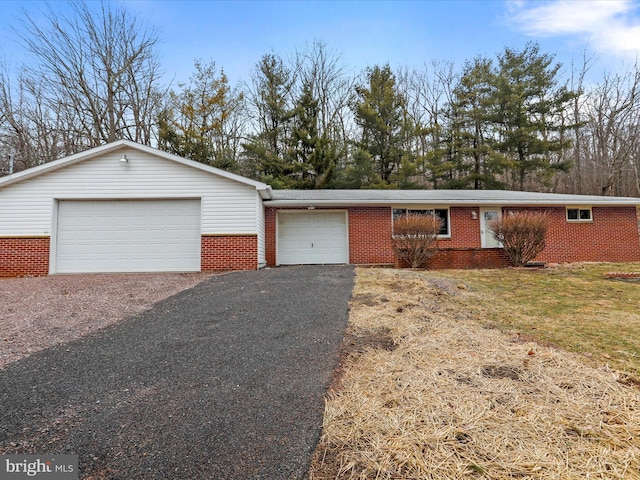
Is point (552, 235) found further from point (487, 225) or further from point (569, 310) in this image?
point (569, 310)

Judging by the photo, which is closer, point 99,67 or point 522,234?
point 522,234

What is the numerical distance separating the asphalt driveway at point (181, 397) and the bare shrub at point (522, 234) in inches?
296

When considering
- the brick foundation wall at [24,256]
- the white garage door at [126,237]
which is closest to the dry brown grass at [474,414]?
the white garage door at [126,237]

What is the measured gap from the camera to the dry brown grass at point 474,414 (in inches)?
60.0

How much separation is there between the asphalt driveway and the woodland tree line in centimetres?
1532

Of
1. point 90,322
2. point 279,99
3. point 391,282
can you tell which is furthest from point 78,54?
point 391,282

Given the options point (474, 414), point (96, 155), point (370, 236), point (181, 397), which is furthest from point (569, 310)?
point (96, 155)

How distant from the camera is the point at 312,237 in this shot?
11.5 metres

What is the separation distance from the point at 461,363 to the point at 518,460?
3.92 feet

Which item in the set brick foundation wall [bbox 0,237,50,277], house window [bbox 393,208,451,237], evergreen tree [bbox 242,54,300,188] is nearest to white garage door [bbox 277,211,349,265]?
house window [bbox 393,208,451,237]

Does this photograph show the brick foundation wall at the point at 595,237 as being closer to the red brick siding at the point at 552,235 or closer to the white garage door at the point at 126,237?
the red brick siding at the point at 552,235

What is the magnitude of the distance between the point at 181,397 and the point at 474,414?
6.49 ft

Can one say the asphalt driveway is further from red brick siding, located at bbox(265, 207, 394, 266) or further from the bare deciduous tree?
the bare deciduous tree

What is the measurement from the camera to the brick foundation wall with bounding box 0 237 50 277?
30.3 feet
